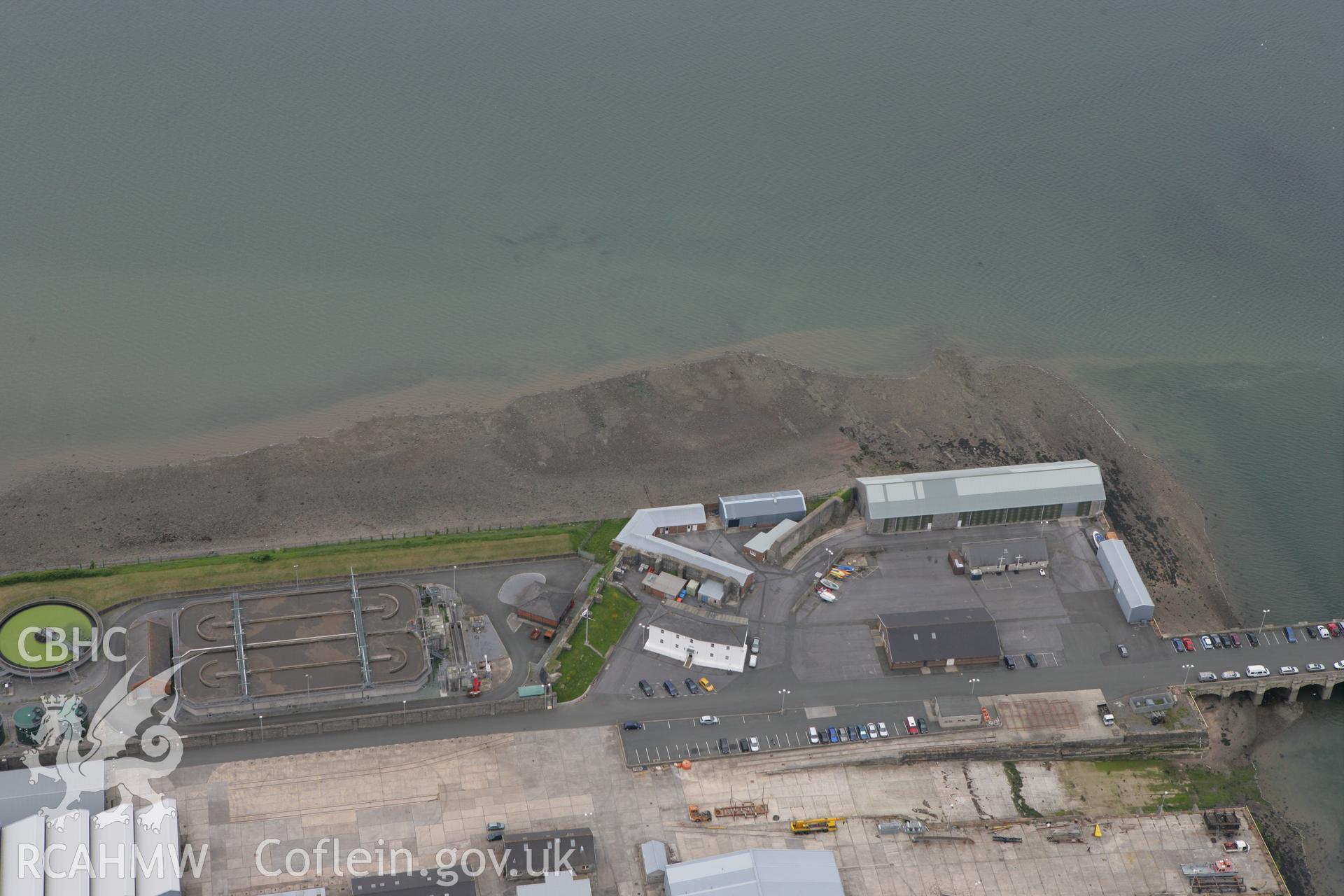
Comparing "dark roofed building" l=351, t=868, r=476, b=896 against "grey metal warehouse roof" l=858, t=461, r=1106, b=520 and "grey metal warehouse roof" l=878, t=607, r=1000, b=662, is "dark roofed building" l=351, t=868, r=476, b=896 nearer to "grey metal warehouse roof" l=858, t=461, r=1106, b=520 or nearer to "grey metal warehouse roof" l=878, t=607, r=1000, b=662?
"grey metal warehouse roof" l=878, t=607, r=1000, b=662

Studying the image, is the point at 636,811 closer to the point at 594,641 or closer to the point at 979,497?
the point at 594,641

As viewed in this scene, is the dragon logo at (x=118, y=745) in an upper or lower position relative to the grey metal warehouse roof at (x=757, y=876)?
upper

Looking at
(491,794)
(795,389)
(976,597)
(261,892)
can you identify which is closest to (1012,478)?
(976,597)

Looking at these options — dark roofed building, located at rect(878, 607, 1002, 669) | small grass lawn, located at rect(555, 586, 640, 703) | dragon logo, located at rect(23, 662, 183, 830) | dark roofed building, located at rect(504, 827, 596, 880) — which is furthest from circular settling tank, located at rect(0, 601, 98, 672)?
dark roofed building, located at rect(878, 607, 1002, 669)

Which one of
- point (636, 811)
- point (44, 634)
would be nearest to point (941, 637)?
point (636, 811)

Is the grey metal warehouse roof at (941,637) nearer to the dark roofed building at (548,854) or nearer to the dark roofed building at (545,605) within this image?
the dark roofed building at (545,605)

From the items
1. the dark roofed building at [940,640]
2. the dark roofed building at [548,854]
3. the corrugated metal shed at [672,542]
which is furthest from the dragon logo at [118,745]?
the dark roofed building at [940,640]
